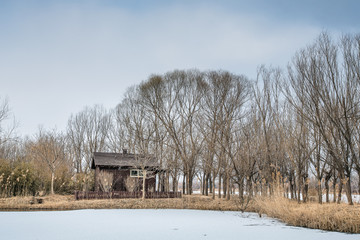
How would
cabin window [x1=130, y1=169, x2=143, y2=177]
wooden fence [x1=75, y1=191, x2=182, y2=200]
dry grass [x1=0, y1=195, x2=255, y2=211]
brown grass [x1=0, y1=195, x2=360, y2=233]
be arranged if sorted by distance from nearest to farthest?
brown grass [x1=0, y1=195, x2=360, y2=233] → dry grass [x1=0, y1=195, x2=255, y2=211] → wooden fence [x1=75, y1=191, x2=182, y2=200] → cabin window [x1=130, y1=169, x2=143, y2=177]

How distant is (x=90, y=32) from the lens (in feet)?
48.0

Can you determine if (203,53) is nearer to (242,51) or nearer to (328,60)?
(242,51)

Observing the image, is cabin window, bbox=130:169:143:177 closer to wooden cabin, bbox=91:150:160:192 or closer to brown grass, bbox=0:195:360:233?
wooden cabin, bbox=91:150:160:192

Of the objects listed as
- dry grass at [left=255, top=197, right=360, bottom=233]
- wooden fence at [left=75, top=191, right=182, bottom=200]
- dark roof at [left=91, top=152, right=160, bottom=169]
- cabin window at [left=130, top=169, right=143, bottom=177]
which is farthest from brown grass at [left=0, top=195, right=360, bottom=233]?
cabin window at [left=130, top=169, right=143, bottom=177]

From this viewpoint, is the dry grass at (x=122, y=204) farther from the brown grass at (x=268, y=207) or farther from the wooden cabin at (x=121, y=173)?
the wooden cabin at (x=121, y=173)

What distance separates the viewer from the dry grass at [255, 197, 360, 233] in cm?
905

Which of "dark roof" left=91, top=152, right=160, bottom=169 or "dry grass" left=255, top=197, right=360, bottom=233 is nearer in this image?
"dry grass" left=255, top=197, right=360, bottom=233

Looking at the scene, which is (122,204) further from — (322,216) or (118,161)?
(322,216)

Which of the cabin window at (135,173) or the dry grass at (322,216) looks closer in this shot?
the dry grass at (322,216)

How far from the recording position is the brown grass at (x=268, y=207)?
9.34 meters

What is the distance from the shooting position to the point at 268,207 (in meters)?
12.5

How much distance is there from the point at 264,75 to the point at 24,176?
1793cm

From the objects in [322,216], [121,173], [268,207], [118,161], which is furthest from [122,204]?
[322,216]

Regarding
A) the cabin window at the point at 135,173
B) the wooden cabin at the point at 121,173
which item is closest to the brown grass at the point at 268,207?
the wooden cabin at the point at 121,173
